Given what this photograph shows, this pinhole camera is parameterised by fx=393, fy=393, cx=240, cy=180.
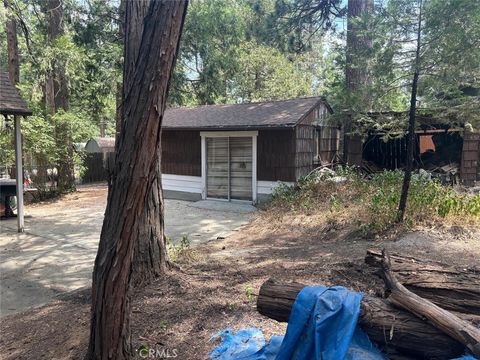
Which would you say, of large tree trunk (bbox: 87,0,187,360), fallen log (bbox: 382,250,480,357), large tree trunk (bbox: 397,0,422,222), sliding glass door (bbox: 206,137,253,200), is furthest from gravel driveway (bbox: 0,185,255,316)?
fallen log (bbox: 382,250,480,357)

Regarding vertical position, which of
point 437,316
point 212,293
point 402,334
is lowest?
point 212,293

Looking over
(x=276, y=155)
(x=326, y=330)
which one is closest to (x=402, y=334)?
(x=326, y=330)

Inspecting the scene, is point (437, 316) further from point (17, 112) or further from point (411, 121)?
point (17, 112)

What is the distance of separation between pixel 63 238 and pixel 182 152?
6.63 meters

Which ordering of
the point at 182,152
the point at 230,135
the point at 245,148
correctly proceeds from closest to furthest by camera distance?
the point at 245,148 → the point at 230,135 → the point at 182,152

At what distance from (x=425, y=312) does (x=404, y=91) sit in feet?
20.6

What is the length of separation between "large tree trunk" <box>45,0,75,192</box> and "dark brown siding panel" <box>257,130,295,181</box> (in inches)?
301

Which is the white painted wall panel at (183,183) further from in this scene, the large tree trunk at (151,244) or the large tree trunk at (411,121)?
the large tree trunk at (151,244)

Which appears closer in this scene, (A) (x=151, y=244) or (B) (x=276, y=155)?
(A) (x=151, y=244)

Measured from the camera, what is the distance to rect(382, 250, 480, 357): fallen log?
2.27 meters

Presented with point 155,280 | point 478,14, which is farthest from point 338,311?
point 478,14

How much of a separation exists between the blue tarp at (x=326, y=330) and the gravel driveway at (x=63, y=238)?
11.8ft

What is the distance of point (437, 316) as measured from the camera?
2.45 m

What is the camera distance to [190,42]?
18.0m
